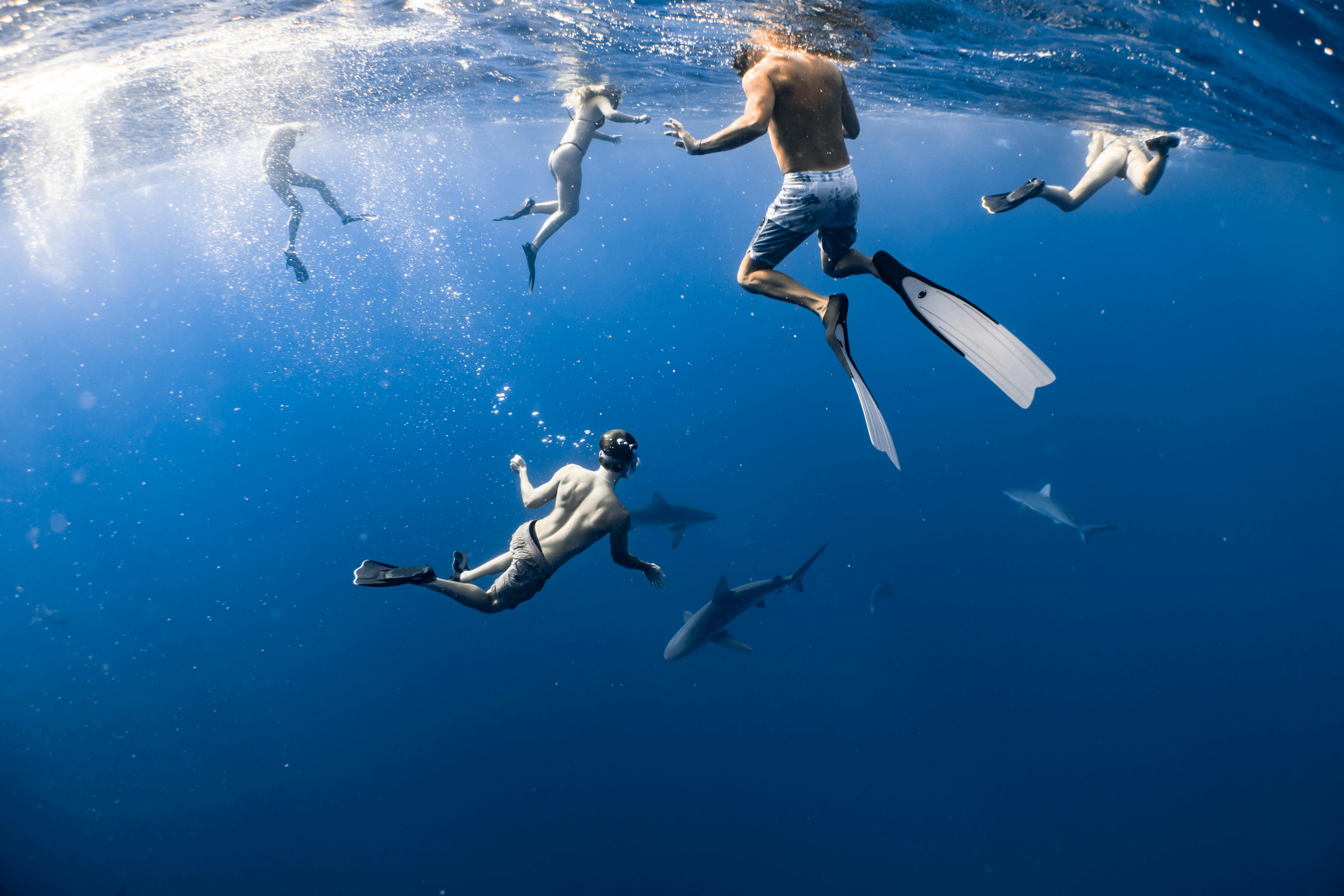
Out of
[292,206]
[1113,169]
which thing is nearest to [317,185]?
[292,206]

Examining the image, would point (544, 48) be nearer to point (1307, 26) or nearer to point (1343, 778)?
point (1307, 26)

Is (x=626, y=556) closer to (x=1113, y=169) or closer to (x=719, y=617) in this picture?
(x=719, y=617)

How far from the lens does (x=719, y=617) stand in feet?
32.0

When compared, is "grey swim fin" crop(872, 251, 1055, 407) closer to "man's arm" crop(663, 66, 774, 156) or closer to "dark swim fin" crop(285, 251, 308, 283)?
"man's arm" crop(663, 66, 774, 156)

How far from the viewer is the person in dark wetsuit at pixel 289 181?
36.4 feet

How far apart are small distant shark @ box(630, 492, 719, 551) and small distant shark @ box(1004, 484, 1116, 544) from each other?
22.3ft

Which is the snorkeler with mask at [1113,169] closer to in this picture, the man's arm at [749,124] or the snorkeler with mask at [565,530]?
the man's arm at [749,124]

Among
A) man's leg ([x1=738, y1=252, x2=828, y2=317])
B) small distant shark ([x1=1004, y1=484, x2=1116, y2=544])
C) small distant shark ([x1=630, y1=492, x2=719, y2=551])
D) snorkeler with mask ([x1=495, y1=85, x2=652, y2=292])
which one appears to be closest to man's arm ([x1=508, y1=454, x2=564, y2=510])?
man's leg ([x1=738, y1=252, x2=828, y2=317])

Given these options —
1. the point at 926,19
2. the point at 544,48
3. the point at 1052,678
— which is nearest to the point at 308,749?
the point at 544,48

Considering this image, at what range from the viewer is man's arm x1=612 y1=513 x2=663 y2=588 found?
5.14 meters

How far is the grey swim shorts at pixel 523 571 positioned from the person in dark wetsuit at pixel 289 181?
9.04 meters

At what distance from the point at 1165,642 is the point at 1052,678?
21.8 ft

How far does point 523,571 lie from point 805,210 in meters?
4.00

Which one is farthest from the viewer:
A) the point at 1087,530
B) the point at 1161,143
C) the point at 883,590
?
the point at 883,590
